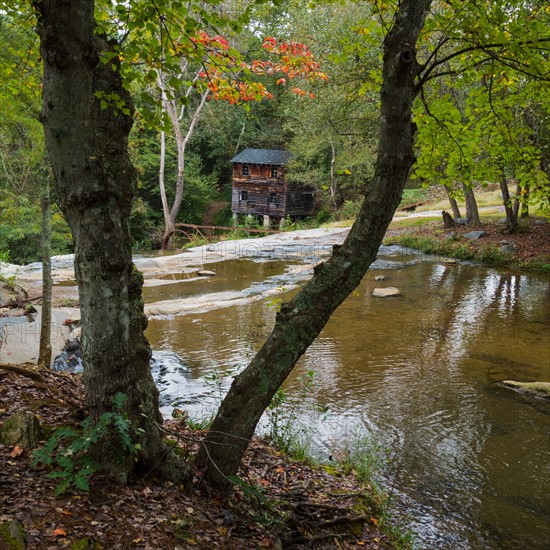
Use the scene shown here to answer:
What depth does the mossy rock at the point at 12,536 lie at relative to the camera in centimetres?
262

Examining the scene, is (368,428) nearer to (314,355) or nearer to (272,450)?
(272,450)

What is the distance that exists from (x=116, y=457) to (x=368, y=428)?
5.03 metres

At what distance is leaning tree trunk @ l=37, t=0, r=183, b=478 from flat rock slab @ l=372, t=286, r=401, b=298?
13.0 metres

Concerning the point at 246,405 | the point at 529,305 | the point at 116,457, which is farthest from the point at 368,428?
the point at 529,305

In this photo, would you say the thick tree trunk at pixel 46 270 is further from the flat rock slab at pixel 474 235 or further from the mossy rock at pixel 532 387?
the flat rock slab at pixel 474 235

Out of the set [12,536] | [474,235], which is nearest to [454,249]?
[474,235]

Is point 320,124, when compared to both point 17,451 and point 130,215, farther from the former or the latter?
Answer: point 17,451

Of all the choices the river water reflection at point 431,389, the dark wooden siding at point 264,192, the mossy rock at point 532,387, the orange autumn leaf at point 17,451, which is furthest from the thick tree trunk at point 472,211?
the orange autumn leaf at point 17,451

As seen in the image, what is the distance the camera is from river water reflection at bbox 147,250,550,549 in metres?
5.89

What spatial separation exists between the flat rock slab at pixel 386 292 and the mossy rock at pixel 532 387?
6855mm

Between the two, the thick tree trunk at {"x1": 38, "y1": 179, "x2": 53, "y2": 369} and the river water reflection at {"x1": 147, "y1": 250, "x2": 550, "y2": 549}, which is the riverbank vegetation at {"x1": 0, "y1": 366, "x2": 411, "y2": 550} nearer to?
the river water reflection at {"x1": 147, "y1": 250, "x2": 550, "y2": 549}

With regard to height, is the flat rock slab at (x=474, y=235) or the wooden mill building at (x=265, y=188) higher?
the wooden mill building at (x=265, y=188)

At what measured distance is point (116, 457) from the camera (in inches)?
140

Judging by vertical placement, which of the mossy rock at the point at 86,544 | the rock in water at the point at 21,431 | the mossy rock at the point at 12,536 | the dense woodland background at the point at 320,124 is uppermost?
the dense woodland background at the point at 320,124
